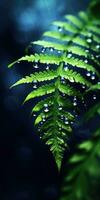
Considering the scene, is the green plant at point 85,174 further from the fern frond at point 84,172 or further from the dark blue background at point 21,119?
the dark blue background at point 21,119

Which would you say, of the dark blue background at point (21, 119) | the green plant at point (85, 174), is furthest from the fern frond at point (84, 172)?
the dark blue background at point (21, 119)

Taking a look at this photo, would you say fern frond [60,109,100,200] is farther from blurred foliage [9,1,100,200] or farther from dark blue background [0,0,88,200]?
dark blue background [0,0,88,200]

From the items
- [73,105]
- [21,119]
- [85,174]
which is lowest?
[85,174]

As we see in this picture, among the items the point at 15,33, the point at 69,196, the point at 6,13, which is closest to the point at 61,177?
the point at 15,33

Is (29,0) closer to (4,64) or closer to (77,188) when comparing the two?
(4,64)

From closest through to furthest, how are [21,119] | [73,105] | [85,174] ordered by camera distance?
[85,174] → [73,105] → [21,119]

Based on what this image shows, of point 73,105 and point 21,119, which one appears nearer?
point 73,105

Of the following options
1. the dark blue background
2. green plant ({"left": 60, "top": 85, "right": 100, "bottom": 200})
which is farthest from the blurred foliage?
the dark blue background

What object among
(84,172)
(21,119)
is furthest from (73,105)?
(21,119)

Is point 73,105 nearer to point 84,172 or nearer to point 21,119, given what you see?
point 84,172
